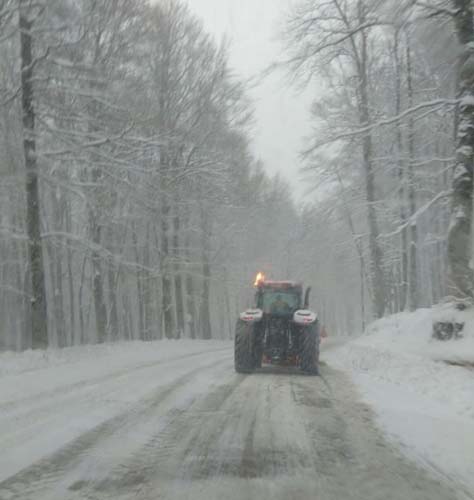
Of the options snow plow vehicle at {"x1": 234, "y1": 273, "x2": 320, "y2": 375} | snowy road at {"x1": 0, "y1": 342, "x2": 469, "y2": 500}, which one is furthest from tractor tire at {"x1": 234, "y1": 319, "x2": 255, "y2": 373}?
snowy road at {"x1": 0, "y1": 342, "x2": 469, "y2": 500}

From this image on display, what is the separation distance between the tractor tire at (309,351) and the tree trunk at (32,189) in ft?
24.7

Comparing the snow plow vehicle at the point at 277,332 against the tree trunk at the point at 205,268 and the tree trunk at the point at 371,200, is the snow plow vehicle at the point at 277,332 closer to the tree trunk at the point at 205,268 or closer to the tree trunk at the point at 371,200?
the tree trunk at the point at 371,200

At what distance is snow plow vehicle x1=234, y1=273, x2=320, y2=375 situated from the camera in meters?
13.6

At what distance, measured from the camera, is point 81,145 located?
16.5m

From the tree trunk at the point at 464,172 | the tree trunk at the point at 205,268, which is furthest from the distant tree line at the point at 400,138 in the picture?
the tree trunk at the point at 205,268

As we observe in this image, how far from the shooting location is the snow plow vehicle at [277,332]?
44.7ft

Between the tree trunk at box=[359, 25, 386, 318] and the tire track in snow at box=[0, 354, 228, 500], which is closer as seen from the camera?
the tire track in snow at box=[0, 354, 228, 500]

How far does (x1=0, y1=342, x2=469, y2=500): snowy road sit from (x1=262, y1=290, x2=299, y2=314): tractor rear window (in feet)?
13.6

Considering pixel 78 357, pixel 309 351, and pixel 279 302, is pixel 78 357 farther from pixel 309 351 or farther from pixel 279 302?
pixel 309 351

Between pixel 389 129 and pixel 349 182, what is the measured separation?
13.3 metres

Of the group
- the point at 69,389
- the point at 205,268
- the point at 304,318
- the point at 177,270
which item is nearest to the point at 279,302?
the point at 304,318

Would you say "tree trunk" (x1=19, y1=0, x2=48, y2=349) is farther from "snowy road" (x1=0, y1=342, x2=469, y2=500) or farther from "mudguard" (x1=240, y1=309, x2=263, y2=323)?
"mudguard" (x1=240, y1=309, x2=263, y2=323)

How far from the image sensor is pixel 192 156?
89.2ft

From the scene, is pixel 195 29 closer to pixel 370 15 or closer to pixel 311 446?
pixel 370 15
